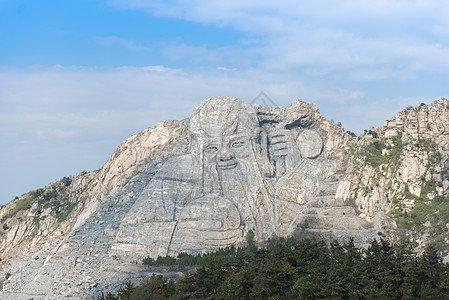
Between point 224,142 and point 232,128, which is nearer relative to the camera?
point 224,142

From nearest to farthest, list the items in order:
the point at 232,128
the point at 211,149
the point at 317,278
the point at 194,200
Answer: the point at 317,278, the point at 194,200, the point at 211,149, the point at 232,128

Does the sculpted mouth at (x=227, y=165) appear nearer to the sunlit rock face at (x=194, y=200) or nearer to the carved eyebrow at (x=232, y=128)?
the sunlit rock face at (x=194, y=200)

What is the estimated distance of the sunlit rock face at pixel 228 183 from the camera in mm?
130750

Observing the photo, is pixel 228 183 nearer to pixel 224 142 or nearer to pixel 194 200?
pixel 194 200

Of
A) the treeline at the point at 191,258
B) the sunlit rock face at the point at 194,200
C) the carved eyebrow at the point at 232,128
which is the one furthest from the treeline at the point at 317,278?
the carved eyebrow at the point at 232,128

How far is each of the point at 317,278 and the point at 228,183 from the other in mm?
65818

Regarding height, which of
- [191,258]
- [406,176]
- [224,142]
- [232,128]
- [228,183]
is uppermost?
[232,128]

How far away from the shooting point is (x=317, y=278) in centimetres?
7431

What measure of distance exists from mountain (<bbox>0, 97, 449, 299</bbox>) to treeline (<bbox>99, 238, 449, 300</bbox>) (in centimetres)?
2772

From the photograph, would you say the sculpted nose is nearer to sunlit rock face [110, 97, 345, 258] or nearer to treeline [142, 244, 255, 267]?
sunlit rock face [110, 97, 345, 258]

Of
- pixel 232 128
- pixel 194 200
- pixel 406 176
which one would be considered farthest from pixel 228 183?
pixel 406 176

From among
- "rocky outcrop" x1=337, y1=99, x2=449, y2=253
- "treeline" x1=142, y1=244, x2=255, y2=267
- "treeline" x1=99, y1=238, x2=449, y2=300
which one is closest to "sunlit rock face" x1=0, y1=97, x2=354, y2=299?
"treeline" x1=142, y1=244, x2=255, y2=267

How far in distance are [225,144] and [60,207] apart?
48.1 m

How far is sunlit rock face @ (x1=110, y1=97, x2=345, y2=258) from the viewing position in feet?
429
